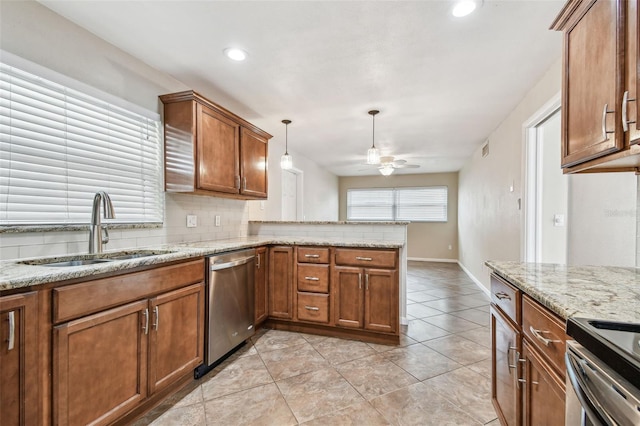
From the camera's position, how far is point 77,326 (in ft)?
4.20

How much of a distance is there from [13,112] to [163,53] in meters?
1.04

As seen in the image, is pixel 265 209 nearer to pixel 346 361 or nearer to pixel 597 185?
pixel 346 361

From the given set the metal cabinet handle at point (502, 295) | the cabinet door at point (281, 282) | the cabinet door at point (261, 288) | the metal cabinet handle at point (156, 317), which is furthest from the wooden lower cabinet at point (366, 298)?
the metal cabinet handle at point (156, 317)

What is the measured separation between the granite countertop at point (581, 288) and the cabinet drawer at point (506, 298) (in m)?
0.04

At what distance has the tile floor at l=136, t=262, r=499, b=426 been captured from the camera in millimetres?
1682

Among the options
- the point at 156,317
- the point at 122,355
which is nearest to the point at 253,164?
the point at 156,317

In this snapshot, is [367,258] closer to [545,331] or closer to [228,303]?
[228,303]

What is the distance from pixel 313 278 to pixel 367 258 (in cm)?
57

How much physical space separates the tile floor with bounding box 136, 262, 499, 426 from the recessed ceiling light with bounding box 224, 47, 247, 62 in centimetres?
240

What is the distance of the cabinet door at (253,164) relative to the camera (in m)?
3.06

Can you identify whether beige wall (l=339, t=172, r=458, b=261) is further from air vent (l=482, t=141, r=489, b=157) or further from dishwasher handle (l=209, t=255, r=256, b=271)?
dishwasher handle (l=209, t=255, r=256, b=271)

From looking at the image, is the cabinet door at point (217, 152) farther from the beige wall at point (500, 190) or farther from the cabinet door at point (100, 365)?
the beige wall at point (500, 190)

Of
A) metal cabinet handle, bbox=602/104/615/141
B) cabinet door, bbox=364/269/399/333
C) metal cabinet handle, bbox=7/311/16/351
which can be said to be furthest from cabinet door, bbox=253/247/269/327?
metal cabinet handle, bbox=602/104/615/141

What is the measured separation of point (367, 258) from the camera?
267 centimetres
